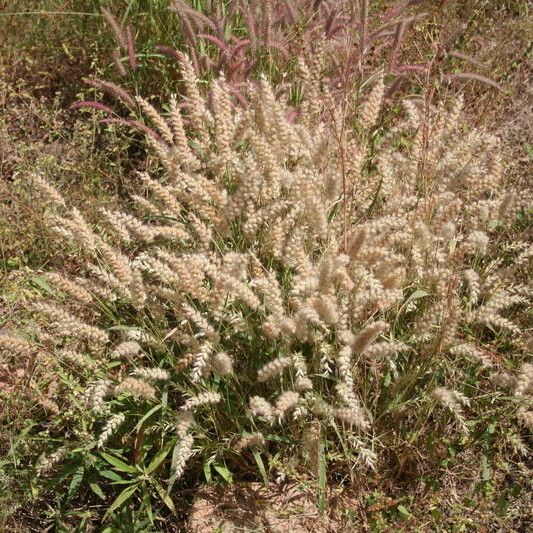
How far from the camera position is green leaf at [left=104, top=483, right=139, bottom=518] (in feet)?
8.37

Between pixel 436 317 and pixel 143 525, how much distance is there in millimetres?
1258

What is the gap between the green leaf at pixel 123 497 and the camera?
2.55 metres

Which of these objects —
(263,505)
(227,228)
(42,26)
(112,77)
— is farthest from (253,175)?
(42,26)

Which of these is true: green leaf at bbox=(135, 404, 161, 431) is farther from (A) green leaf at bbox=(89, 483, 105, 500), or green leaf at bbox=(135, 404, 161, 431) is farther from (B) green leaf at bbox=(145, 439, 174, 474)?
(A) green leaf at bbox=(89, 483, 105, 500)

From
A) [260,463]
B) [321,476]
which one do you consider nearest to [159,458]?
[260,463]

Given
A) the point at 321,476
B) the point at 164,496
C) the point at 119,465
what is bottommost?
the point at 164,496

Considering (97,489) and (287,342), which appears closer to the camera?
(287,342)

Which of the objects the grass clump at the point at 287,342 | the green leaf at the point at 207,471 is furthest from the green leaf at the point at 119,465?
the green leaf at the point at 207,471

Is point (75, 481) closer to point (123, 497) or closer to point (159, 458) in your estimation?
point (123, 497)

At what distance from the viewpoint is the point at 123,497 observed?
259 cm

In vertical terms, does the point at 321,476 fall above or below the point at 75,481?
above

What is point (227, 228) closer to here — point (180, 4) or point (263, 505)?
point (263, 505)

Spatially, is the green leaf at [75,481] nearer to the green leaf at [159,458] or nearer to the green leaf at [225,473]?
the green leaf at [159,458]

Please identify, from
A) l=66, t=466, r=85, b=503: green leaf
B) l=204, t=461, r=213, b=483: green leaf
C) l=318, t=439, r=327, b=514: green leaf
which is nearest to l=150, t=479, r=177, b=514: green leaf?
l=204, t=461, r=213, b=483: green leaf
